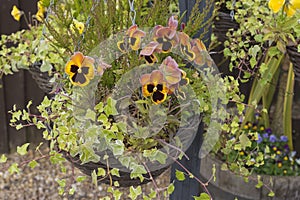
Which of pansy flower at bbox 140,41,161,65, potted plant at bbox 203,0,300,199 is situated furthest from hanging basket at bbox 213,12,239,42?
pansy flower at bbox 140,41,161,65

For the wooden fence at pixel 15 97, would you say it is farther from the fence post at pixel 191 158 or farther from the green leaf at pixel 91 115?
the green leaf at pixel 91 115

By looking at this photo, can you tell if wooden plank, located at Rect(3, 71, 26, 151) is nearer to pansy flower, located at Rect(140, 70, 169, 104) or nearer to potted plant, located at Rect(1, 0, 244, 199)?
potted plant, located at Rect(1, 0, 244, 199)

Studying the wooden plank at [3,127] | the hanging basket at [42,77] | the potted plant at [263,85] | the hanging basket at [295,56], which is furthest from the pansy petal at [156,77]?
the wooden plank at [3,127]

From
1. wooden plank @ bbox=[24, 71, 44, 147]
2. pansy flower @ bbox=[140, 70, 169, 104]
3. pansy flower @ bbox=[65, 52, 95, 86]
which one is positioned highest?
pansy flower @ bbox=[65, 52, 95, 86]

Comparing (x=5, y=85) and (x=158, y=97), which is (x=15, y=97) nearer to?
(x=5, y=85)

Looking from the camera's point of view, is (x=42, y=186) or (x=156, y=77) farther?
(x=42, y=186)

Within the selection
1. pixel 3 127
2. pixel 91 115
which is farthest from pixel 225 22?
pixel 3 127

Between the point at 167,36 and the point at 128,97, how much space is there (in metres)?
0.15

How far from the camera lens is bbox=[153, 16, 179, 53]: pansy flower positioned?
0.97 m

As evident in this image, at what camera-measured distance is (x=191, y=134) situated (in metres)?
1.02

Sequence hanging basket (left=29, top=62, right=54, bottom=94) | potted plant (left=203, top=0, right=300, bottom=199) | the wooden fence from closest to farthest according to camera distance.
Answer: potted plant (left=203, top=0, right=300, bottom=199), hanging basket (left=29, top=62, right=54, bottom=94), the wooden fence

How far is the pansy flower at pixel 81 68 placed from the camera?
0.95 m

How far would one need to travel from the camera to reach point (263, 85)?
1.50 m

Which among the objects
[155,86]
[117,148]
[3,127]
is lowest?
[3,127]
